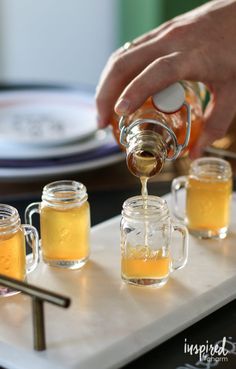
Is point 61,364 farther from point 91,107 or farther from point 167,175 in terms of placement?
point 91,107

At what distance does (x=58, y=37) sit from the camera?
298 centimetres

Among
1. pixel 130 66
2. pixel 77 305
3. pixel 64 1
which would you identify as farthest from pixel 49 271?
pixel 64 1

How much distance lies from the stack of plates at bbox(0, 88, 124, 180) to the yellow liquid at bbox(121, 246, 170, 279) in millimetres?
330

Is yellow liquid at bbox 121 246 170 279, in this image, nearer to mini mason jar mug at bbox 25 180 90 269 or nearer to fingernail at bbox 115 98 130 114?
mini mason jar mug at bbox 25 180 90 269

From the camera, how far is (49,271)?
1070 mm

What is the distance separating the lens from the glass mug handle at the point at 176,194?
1.22 metres

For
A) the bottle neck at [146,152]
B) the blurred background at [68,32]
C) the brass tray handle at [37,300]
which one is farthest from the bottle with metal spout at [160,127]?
the blurred background at [68,32]

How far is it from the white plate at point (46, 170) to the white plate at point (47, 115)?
7 centimetres

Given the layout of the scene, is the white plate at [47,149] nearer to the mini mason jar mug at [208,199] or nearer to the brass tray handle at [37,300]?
the mini mason jar mug at [208,199]

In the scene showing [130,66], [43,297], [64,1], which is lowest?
[64,1]

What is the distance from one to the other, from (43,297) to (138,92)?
1.19 ft

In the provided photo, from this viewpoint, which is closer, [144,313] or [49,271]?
[144,313]

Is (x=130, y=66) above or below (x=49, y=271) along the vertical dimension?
above

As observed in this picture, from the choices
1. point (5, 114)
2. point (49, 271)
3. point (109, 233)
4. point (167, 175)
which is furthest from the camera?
point (5, 114)
